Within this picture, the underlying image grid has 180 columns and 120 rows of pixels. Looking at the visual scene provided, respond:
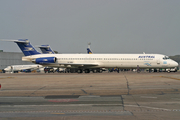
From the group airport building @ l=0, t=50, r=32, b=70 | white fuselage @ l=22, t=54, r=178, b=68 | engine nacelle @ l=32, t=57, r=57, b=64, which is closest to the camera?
white fuselage @ l=22, t=54, r=178, b=68

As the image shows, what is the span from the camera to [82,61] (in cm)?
4669

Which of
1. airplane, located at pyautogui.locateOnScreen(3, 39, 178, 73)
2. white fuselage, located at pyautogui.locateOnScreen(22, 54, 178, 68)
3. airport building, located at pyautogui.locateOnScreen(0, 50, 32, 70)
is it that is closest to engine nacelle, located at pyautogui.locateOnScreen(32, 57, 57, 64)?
airplane, located at pyautogui.locateOnScreen(3, 39, 178, 73)

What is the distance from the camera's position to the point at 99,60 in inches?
1795

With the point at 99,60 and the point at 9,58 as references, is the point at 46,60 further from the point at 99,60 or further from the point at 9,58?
the point at 9,58

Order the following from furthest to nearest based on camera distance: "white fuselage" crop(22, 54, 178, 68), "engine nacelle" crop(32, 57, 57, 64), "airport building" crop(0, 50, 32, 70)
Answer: "airport building" crop(0, 50, 32, 70), "engine nacelle" crop(32, 57, 57, 64), "white fuselage" crop(22, 54, 178, 68)

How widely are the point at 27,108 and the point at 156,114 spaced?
18.8ft

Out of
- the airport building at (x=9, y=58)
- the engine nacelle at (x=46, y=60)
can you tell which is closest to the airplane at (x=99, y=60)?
the engine nacelle at (x=46, y=60)

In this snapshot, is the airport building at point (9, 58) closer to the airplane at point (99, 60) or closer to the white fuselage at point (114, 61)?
the airplane at point (99, 60)

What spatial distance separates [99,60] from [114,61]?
11.1 ft

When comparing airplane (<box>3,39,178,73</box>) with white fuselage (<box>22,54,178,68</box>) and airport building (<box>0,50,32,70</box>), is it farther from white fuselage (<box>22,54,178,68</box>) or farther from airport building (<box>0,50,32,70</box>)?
airport building (<box>0,50,32,70</box>)

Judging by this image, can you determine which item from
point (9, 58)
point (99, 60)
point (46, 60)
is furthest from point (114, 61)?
point (9, 58)

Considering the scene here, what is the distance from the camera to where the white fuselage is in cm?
4303

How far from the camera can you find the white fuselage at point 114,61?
43.0m

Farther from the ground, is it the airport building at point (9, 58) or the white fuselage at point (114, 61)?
the airport building at point (9, 58)
